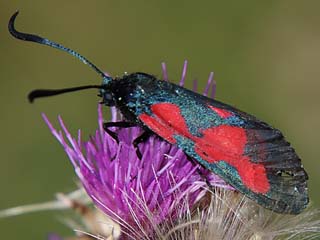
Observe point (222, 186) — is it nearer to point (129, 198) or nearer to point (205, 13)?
point (129, 198)

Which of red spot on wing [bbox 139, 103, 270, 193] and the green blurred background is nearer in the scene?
red spot on wing [bbox 139, 103, 270, 193]

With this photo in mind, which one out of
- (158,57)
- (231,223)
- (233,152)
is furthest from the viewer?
(158,57)

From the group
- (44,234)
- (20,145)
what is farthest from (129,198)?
(20,145)

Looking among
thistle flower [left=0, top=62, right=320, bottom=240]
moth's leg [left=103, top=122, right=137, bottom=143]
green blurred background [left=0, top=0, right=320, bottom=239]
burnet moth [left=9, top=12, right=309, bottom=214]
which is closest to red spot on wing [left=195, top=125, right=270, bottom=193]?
burnet moth [left=9, top=12, right=309, bottom=214]

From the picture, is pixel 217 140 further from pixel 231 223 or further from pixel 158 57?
pixel 158 57

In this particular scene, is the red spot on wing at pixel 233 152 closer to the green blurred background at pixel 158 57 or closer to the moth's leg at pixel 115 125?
the moth's leg at pixel 115 125

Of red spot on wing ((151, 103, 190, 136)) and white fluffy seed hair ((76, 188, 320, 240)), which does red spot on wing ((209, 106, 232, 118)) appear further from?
white fluffy seed hair ((76, 188, 320, 240))

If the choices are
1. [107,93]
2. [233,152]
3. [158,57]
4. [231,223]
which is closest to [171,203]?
[231,223]
